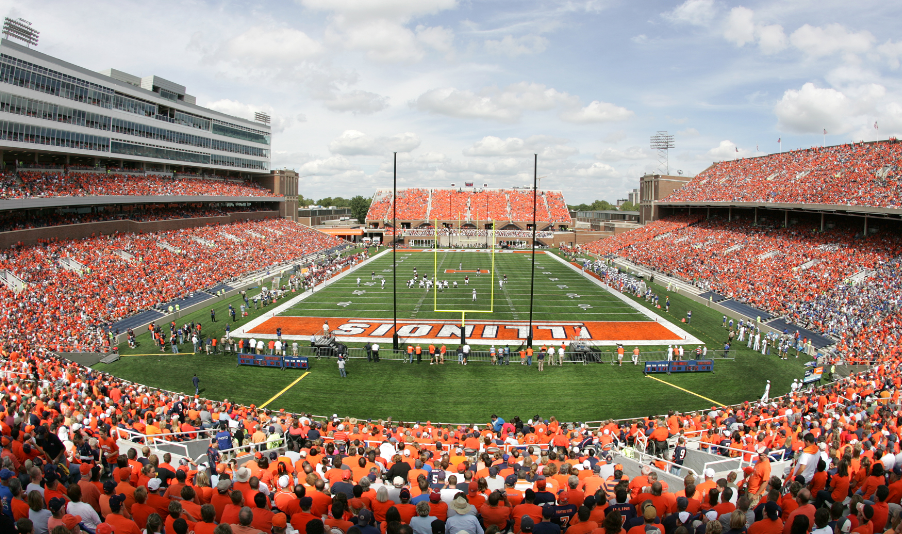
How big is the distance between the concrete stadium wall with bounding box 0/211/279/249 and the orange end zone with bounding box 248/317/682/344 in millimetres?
15266

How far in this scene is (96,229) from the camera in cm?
3528

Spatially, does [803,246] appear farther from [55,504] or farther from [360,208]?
[360,208]

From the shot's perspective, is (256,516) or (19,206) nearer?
(256,516)

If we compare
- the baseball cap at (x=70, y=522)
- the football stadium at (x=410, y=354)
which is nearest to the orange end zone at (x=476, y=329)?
the football stadium at (x=410, y=354)

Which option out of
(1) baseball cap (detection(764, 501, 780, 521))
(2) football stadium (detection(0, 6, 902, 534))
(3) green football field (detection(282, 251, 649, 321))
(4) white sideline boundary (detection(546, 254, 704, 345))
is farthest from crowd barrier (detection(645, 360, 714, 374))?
(1) baseball cap (detection(764, 501, 780, 521))

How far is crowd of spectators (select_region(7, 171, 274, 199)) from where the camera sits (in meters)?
31.4

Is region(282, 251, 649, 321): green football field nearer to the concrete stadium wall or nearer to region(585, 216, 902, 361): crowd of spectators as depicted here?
region(585, 216, 902, 361): crowd of spectators

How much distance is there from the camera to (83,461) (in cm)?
805

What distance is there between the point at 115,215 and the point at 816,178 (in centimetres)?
5353

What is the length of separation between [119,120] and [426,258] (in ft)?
97.9

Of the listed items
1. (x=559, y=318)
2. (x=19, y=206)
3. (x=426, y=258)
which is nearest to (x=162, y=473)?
(x=559, y=318)

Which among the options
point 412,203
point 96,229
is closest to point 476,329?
point 96,229

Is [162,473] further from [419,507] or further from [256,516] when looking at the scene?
[419,507]

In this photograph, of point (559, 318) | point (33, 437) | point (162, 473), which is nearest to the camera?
point (162, 473)
